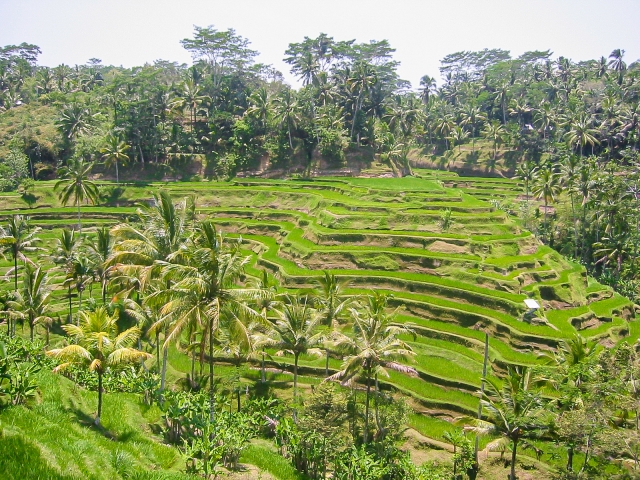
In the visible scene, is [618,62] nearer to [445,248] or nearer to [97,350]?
[445,248]

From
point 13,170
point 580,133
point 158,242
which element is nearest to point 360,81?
point 580,133

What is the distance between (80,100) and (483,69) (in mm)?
85141

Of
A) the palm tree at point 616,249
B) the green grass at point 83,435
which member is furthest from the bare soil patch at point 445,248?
the green grass at point 83,435

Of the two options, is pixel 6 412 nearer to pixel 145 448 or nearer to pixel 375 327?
pixel 145 448

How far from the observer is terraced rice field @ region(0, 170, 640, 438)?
2761 cm

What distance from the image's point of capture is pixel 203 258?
16.5m

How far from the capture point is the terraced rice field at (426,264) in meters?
27.6

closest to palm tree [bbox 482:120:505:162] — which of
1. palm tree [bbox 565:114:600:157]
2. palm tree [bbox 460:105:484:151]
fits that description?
palm tree [bbox 460:105:484:151]

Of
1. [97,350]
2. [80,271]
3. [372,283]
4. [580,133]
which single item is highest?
[580,133]

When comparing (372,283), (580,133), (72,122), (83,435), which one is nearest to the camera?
(83,435)

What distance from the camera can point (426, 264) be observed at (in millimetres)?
36562

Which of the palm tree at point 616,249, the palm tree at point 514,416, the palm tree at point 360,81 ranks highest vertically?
the palm tree at point 360,81

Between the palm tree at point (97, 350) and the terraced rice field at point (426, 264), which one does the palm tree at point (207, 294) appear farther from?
the terraced rice field at point (426, 264)

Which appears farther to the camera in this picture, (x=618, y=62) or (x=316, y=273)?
(x=618, y=62)
